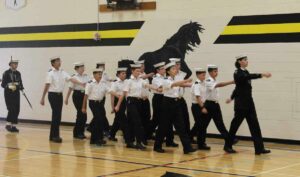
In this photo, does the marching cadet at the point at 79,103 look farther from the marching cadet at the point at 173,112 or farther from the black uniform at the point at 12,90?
the marching cadet at the point at 173,112

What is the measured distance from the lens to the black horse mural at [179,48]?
45.8ft

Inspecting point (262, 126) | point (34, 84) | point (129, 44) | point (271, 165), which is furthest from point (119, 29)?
point (271, 165)

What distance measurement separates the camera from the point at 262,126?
12852 millimetres

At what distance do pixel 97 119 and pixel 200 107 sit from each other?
2.30m

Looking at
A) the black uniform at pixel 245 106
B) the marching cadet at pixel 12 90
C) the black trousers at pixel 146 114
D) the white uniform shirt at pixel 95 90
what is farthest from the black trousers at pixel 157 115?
the marching cadet at pixel 12 90

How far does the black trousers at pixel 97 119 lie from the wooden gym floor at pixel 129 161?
320 millimetres

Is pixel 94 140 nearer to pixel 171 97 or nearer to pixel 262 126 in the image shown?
pixel 171 97

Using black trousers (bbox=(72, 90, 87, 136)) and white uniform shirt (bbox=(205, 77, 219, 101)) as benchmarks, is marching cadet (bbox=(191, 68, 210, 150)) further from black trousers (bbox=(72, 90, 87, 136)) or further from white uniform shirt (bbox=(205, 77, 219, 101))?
black trousers (bbox=(72, 90, 87, 136))

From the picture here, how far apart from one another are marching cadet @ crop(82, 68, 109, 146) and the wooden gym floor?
32 centimetres

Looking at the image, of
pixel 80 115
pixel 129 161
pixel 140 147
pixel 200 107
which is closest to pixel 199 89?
pixel 200 107

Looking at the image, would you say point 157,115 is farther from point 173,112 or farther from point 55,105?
point 55,105

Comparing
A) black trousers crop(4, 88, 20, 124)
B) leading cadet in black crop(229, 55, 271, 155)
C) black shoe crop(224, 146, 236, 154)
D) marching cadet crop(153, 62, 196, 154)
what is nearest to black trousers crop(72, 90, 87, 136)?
black trousers crop(4, 88, 20, 124)

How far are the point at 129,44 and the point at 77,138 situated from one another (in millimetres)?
3461

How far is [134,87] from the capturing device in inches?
445
